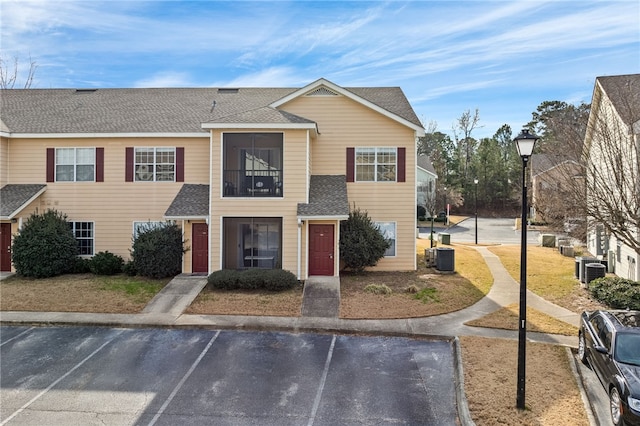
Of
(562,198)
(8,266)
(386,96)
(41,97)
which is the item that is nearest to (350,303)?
(562,198)

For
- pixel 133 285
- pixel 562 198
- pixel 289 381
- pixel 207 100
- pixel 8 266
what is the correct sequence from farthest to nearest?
pixel 207 100, pixel 8 266, pixel 133 285, pixel 562 198, pixel 289 381

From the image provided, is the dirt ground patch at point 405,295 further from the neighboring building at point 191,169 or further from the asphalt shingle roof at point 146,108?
the asphalt shingle roof at point 146,108

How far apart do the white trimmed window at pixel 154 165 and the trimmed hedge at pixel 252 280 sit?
20.4 ft

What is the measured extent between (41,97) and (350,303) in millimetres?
21303

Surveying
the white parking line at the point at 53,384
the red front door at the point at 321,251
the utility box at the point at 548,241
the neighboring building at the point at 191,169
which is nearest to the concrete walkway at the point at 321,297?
the red front door at the point at 321,251

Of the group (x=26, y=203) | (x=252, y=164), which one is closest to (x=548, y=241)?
(x=252, y=164)

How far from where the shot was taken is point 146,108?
2233cm

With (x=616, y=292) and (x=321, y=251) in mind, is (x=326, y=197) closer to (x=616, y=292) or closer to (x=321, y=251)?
(x=321, y=251)

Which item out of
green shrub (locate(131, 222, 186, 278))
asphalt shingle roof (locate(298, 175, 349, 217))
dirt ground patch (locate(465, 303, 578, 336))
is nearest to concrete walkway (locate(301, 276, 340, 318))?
asphalt shingle roof (locate(298, 175, 349, 217))

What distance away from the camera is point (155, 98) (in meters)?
23.8

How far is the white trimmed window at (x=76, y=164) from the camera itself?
2014cm

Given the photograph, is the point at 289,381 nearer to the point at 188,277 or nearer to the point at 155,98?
the point at 188,277

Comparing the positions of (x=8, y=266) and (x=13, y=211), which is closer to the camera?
(x=13, y=211)

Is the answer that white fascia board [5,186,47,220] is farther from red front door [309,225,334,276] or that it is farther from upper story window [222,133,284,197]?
red front door [309,225,334,276]
